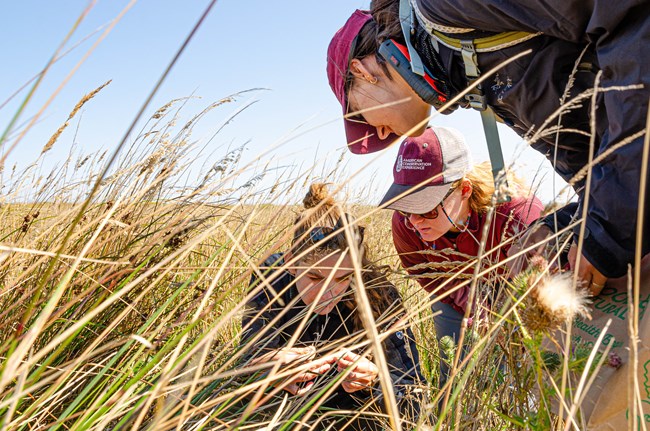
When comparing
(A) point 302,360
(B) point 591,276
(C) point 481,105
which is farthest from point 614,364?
(C) point 481,105

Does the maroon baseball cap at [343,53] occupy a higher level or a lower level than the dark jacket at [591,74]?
higher

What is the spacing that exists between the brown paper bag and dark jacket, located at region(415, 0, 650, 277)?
0.06 metres

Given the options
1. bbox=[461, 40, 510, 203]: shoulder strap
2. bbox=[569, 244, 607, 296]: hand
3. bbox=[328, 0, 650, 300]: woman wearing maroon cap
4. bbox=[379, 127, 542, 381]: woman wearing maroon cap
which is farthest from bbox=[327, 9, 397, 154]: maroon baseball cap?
bbox=[569, 244, 607, 296]: hand

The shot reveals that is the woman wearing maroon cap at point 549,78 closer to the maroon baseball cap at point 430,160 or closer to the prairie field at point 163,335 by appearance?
the prairie field at point 163,335

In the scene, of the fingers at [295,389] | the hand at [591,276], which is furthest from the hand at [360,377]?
the hand at [591,276]

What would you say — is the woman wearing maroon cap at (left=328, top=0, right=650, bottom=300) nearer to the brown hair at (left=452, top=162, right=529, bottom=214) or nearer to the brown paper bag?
the brown paper bag

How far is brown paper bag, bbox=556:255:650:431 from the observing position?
819mm

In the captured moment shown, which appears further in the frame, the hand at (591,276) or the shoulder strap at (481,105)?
the shoulder strap at (481,105)

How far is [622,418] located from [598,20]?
713 millimetres

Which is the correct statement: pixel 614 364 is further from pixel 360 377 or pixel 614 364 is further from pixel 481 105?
pixel 360 377

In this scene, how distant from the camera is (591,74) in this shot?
116 cm

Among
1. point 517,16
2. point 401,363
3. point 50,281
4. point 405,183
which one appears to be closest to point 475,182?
point 405,183

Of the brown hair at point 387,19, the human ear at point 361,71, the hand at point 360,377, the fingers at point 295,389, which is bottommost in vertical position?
the hand at point 360,377

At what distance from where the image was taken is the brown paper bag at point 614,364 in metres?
0.82
